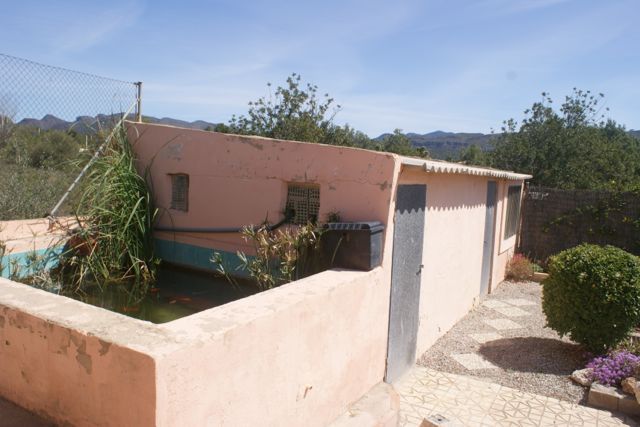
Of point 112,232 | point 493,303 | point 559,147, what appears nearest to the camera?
point 112,232

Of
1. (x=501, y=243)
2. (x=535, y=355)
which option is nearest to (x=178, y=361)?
(x=535, y=355)

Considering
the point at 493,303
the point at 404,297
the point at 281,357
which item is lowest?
the point at 493,303

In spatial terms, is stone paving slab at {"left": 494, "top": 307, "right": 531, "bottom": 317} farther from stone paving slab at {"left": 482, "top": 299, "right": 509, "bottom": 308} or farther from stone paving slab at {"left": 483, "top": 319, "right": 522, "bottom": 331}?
stone paving slab at {"left": 483, "top": 319, "right": 522, "bottom": 331}

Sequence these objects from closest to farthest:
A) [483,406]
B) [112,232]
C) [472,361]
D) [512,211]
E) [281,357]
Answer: [281,357], [483,406], [112,232], [472,361], [512,211]

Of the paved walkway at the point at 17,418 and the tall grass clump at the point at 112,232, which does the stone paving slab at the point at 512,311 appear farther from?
the paved walkway at the point at 17,418

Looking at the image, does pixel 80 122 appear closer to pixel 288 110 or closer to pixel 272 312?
pixel 272 312

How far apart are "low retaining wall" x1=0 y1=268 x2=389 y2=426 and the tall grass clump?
2702mm

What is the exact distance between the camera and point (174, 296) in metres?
6.01

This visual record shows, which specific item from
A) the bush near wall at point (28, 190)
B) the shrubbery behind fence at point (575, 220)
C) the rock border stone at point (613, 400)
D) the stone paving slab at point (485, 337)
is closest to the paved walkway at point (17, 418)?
the rock border stone at point (613, 400)

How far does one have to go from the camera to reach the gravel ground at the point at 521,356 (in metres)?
5.99

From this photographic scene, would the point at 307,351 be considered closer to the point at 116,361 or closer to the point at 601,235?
the point at 116,361

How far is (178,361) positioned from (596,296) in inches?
241

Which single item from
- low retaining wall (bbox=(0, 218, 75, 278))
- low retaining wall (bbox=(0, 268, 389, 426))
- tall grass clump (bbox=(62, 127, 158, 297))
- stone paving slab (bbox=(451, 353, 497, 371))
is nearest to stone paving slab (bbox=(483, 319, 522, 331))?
stone paving slab (bbox=(451, 353, 497, 371))

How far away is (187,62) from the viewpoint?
36.2 feet
